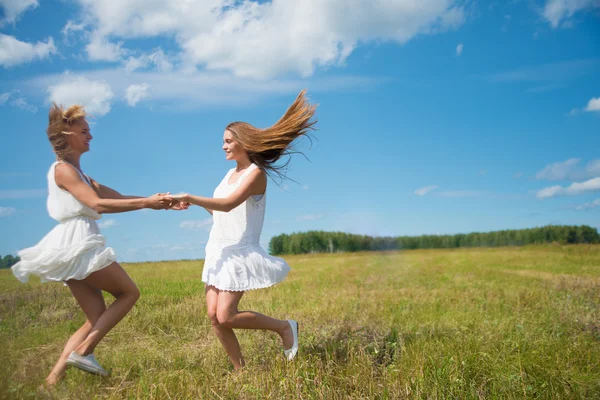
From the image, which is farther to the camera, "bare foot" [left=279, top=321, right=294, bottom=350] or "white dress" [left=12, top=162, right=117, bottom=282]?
"bare foot" [left=279, top=321, right=294, bottom=350]

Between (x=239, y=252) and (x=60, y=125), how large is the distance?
1.98 metres

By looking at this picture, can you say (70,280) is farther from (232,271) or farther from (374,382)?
(374,382)

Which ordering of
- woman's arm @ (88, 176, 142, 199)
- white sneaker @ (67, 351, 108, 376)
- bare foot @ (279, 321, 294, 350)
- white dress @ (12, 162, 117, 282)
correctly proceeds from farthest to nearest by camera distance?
bare foot @ (279, 321, 294, 350) < woman's arm @ (88, 176, 142, 199) < white sneaker @ (67, 351, 108, 376) < white dress @ (12, 162, 117, 282)

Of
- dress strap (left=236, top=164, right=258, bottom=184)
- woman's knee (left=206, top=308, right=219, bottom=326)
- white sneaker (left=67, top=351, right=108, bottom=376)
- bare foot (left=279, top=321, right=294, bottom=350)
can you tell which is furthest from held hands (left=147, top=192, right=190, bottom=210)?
bare foot (left=279, top=321, right=294, bottom=350)

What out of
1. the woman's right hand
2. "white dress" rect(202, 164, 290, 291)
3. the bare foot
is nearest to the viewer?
"white dress" rect(202, 164, 290, 291)

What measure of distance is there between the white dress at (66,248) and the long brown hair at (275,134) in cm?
153

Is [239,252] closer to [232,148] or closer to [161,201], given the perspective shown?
[161,201]

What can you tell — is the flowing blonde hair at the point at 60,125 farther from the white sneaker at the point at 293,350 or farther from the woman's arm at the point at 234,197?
the white sneaker at the point at 293,350

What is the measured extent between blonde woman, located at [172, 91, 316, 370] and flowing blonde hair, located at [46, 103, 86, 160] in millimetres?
1143

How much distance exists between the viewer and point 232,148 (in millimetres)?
4746

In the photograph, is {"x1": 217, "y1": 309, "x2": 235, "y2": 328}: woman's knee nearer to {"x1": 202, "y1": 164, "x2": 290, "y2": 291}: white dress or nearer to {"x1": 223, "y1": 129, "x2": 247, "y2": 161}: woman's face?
{"x1": 202, "y1": 164, "x2": 290, "y2": 291}: white dress

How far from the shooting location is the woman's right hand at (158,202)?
4555mm

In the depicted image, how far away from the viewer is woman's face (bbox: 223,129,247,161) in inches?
187

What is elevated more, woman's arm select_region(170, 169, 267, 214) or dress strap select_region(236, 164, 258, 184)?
dress strap select_region(236, 164, 258, 184)
